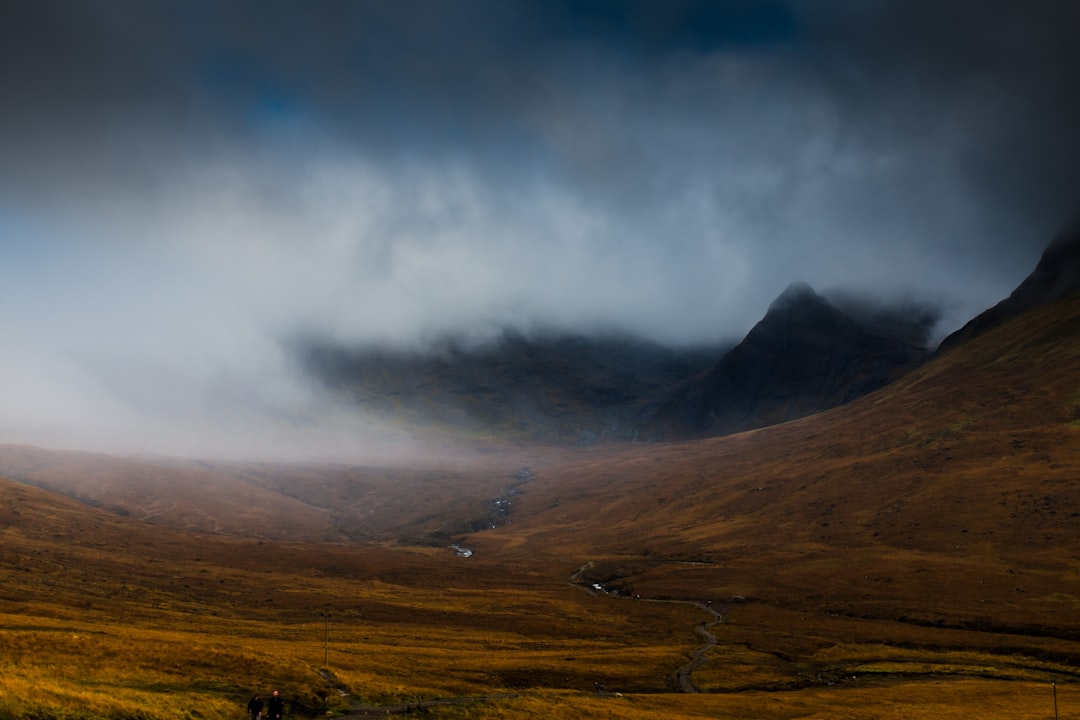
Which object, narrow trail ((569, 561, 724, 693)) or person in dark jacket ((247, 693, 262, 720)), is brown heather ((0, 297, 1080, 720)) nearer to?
narrow trail ((569, 561, 724, 693))

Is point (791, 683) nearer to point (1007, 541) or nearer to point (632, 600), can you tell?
point (632, 600)

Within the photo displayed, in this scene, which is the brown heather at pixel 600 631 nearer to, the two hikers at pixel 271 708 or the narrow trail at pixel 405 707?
the narrow trail at pixel 405 707

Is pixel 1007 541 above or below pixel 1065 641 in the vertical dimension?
above

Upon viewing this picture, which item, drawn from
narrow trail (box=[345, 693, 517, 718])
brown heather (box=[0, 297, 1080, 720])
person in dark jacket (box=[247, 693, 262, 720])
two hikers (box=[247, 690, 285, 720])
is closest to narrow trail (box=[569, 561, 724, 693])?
brown heather (box=[0, 297, 1080, 720])

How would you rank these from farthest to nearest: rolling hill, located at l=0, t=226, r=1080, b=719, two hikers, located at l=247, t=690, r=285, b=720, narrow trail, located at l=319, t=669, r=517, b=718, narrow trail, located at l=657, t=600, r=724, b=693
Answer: narrow trail, located at l=657, t=600, r=724, b=693 → rolling hill, located at l=0, t=226, r=1080, b=719 → narrow trail, located at l=319, t=669, r=517, b=718 → two hikers, located at l=247, t=690, r=285, b=720

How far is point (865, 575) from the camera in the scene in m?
162

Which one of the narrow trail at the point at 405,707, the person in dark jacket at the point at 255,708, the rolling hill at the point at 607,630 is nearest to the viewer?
the person in dark jacket at the point at 255,708

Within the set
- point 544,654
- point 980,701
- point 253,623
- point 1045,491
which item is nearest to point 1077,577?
point 1045,491

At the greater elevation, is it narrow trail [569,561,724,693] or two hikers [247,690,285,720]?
two hikers [247,690,285,720]

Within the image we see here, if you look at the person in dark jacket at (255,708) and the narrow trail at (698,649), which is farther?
the narrow trail at (698,649)

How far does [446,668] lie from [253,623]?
5007 cm

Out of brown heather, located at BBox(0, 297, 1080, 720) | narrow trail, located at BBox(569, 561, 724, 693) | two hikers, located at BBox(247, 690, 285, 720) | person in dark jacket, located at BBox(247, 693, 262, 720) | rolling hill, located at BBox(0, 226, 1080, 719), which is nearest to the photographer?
two hikers, located at BBox(247, 690, 285, 720)

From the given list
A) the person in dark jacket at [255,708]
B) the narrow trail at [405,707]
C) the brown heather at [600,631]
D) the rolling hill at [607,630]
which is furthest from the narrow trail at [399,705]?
the person in dark jacket at [255,708]

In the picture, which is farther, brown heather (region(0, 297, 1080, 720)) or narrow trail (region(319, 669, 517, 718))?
brown heather (region(0, 297, 1080, 720))
